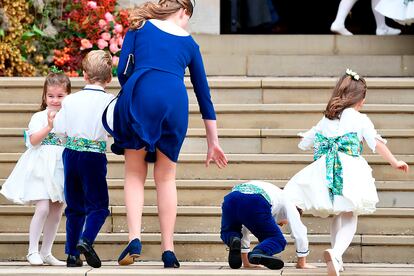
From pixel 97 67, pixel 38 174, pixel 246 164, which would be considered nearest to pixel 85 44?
pixel 246 164

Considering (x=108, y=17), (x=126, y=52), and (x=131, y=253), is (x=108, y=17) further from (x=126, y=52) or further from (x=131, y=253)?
(x=131, y=253)

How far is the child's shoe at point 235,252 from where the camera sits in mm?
8234

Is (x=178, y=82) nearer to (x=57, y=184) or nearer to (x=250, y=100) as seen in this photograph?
(x=57, y=184)

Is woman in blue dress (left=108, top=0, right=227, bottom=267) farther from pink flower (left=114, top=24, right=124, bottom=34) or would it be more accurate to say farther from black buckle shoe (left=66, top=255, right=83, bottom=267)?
pink flower (left=114, top=24, right=124, bottom=34)

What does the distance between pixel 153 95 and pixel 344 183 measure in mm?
1320

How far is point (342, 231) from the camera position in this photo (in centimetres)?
840

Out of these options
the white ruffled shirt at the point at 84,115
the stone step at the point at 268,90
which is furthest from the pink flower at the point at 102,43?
the white ruffled shirt at the point at 84,115

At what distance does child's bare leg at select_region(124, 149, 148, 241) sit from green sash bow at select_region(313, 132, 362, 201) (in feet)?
3.79

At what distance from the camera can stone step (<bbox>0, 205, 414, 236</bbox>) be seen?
949 cm

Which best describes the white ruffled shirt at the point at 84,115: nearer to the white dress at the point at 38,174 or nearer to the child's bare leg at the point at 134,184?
the child's bare leg at the point at 134,184

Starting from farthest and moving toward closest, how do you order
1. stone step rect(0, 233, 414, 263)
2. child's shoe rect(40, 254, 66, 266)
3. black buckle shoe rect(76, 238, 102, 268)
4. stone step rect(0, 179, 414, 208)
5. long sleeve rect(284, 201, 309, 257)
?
stone step rect(0, 179, 414, 208) < stone step rect(0, 233, 414, 263) < child's shoe rect(40, 254, 66, 266) < long sleeve rect(284, 201, 309, 257) < black buckle shoe rect(76, 238, 102, 268)

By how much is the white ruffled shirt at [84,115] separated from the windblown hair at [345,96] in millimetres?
1433

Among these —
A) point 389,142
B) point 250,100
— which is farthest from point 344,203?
point 250,100

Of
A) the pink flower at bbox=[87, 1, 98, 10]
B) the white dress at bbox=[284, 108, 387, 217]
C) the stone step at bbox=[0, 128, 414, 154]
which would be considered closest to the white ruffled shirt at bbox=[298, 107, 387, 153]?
the white dress at bbox=[284, 108, 387, 217]
